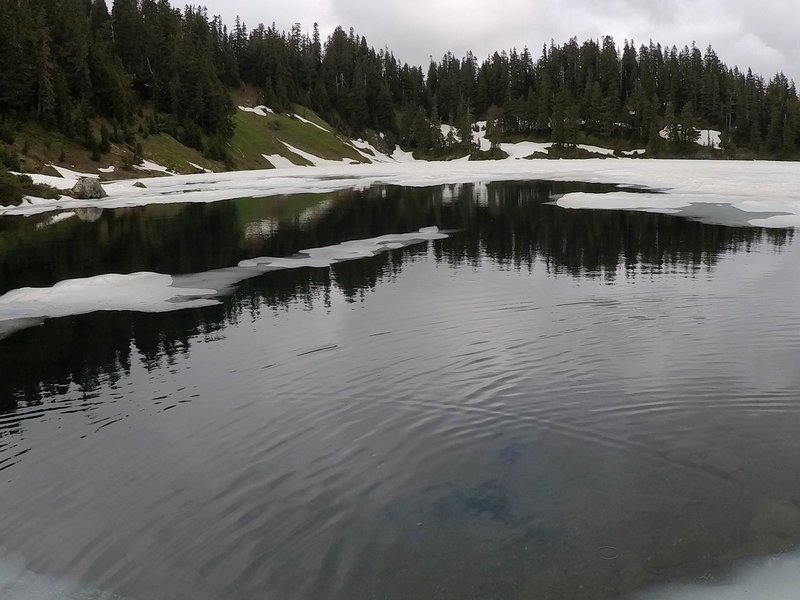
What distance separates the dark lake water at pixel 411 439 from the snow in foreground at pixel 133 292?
83cm

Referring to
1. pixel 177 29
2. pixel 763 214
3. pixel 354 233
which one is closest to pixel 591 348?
pixel 354 233

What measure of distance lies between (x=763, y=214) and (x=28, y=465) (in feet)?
102

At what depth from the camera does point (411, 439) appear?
916cm

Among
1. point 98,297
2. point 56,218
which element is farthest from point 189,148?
point 98,297

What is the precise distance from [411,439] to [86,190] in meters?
50.3

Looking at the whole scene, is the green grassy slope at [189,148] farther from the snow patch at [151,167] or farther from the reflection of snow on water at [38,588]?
the reflection of snow on water at [38,588]

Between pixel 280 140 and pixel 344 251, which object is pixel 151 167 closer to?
pixel 280 140

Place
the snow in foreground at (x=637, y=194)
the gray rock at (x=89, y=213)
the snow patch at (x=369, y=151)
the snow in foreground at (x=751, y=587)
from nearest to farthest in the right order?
the snow in foreground at (x=751, y=587)
the snow in foreground at (x=637, y=194)
the gray rock at (x=89, y=213)
the snow patch at (x=369, y=151)

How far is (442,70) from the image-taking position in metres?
197

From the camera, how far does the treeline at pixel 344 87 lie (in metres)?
82.6

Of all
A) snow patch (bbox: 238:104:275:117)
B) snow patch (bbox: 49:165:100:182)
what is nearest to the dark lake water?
snow patch (bbox: 49:165:100:182)

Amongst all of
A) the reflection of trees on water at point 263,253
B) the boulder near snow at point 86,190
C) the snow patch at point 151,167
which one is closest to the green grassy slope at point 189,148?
the snow patch at point 151,167

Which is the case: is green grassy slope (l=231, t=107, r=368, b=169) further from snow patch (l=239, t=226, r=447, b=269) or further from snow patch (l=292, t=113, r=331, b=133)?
snow patch (l=239, t=226, r=447, b=269)

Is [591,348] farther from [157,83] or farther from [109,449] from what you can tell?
[157,83]
